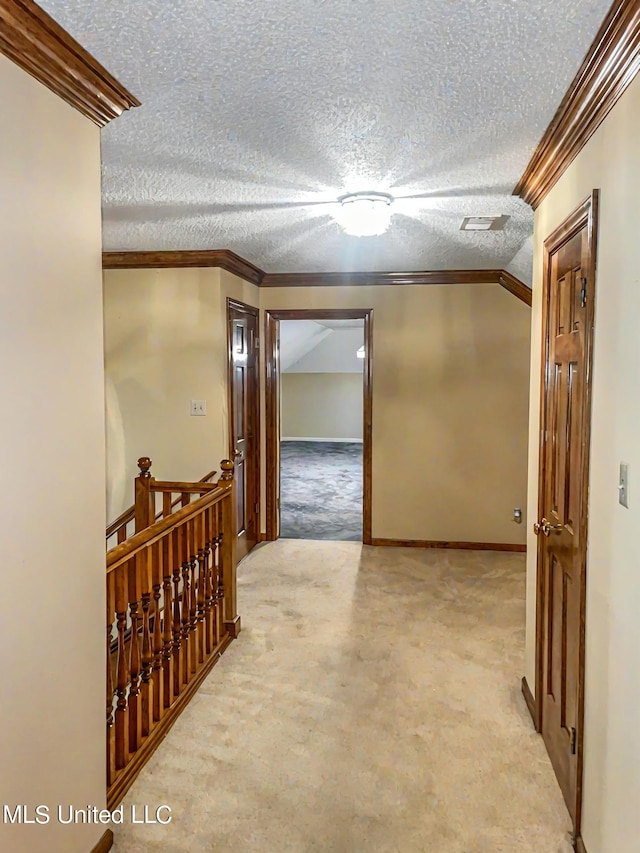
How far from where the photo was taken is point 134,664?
7.63 ft

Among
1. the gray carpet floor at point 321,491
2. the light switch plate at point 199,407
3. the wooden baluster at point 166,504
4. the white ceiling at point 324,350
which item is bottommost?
the gray carpet floor at point 321,491

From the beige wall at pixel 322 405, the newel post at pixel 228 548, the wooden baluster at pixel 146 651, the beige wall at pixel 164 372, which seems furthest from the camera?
the beige wall at pixel 322 405

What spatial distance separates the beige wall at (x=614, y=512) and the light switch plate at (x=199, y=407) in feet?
9.78

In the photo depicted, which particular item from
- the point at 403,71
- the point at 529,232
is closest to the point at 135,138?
the point at 403,71

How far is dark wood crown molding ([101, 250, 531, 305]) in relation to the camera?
4.18 m

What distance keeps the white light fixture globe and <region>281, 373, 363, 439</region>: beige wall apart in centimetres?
852

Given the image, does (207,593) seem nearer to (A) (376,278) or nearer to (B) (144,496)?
(B) (144,496)

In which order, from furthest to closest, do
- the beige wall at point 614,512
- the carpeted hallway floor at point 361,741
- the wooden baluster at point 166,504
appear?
the wooden baluster at point 166,504 → the carpeted hallway floor at point 361,741 → the beige wall at point 614,512

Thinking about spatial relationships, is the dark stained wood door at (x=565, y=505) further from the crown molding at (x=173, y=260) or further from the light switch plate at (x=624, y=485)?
the crown molding at (x=173, y=260)

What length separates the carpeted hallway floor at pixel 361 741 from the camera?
1981 mm

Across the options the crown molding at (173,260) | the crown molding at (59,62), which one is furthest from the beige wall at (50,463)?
the crown molding at (173,260)

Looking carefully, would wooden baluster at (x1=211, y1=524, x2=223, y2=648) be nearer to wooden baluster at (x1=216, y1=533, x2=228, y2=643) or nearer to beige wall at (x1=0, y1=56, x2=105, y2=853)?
wooden baluster at (x1=216, y1=533, x2=228, y2=643)

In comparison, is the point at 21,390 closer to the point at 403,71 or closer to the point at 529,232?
the point at 403,71

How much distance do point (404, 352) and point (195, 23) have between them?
3.76 meters
